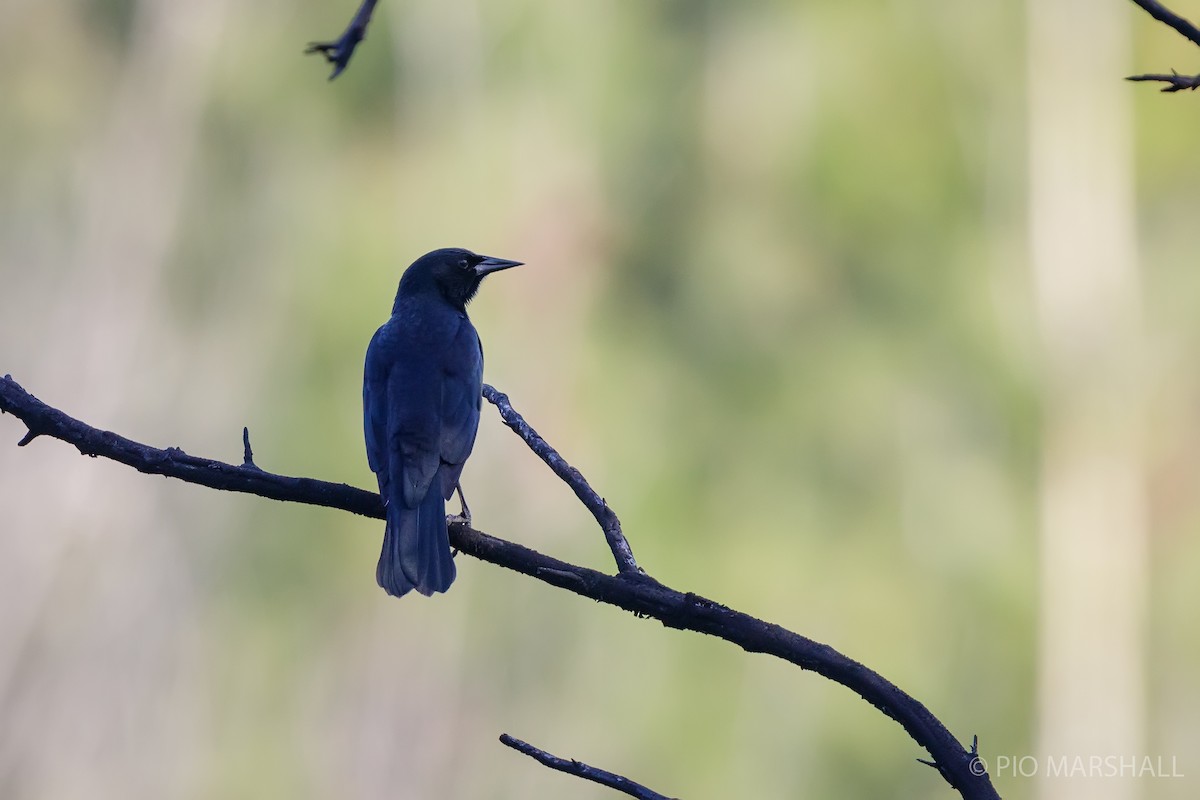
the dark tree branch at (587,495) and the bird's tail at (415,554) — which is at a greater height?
the dark tree branch at (587,495)

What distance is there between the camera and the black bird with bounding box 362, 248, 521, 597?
4.45 metres

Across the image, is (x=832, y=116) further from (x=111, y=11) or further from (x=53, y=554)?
(x=53, y=554)

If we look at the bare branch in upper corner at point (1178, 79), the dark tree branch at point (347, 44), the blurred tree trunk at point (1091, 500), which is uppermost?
the bare branch in upper corner at point (1178, 79)

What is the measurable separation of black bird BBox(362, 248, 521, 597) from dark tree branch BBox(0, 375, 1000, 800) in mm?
489

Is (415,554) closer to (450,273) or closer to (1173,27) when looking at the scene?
(450,273)

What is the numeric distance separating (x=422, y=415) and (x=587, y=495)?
1.57 metres

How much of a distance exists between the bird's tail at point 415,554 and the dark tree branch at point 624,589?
1.48 ft

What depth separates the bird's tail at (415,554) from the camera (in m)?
4.39

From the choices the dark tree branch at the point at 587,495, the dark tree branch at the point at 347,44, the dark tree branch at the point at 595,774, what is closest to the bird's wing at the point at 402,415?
the dark tree branch at the point at 587,495

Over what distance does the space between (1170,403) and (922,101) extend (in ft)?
16.5

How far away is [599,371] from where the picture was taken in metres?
16.9

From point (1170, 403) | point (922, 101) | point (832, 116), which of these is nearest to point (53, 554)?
point (832, 116)

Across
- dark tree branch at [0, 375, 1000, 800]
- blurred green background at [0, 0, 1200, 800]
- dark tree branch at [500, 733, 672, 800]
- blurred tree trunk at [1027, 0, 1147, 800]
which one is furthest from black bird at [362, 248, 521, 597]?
blurred tree trunk at [1027, 0, 1147, 800]

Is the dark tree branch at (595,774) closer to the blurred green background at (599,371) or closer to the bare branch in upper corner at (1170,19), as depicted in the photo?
the bare branch in upper corner at (1170,19)
